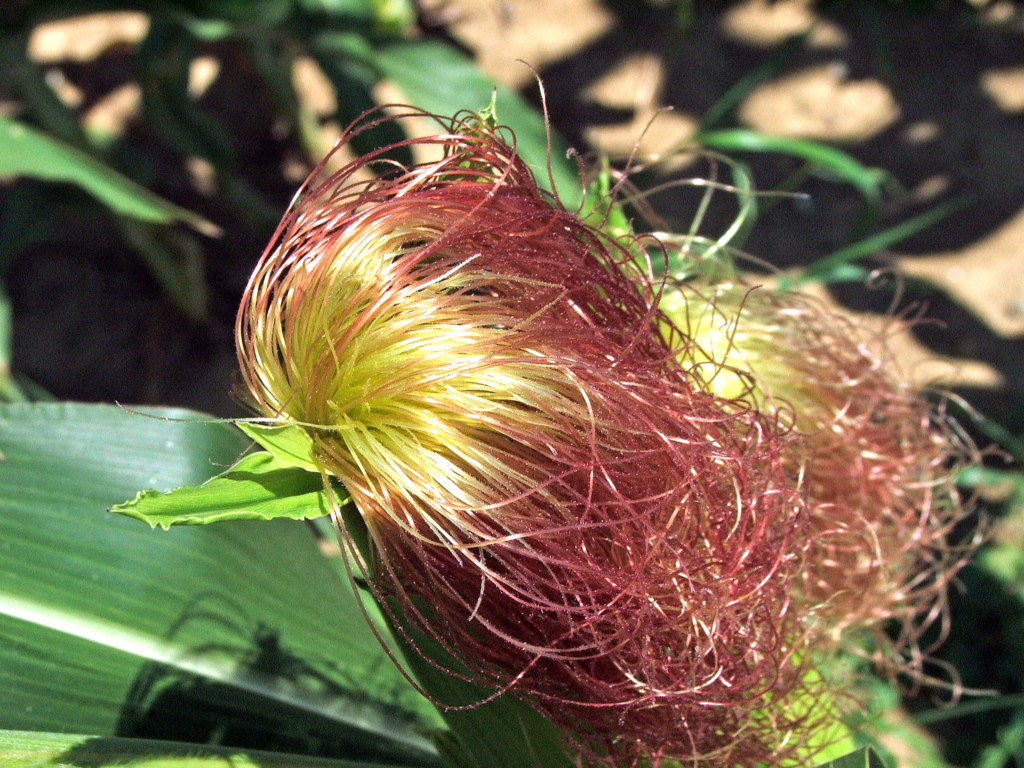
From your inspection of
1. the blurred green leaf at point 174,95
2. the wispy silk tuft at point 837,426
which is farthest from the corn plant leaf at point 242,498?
the blurred green leaf at point 174,95

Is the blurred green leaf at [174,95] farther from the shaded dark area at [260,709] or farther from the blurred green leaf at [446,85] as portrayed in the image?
the shaded dark area at [260,709]

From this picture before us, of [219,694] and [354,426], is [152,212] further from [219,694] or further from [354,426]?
[354,426]

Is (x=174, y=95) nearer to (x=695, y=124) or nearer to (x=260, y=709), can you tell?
(x=260, y=709)

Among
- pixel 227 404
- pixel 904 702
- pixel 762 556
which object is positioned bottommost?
pixel 904 702

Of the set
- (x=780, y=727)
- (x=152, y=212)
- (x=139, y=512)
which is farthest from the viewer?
(x=152, y=212)

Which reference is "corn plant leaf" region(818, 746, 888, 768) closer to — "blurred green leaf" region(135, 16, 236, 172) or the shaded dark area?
the shaded dark area

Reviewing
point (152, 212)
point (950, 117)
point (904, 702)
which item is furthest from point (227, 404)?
point (950, 117)
